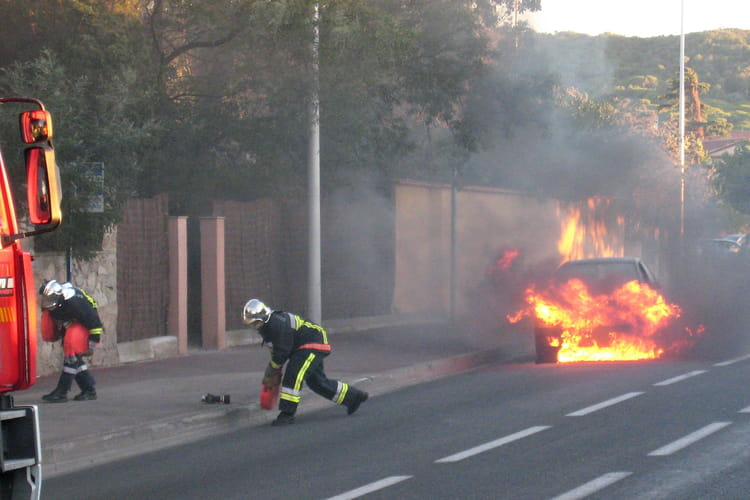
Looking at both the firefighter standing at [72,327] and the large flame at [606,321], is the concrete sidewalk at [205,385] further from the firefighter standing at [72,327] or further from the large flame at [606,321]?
the large flame at [606,321]

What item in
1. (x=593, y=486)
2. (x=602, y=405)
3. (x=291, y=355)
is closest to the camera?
(x=593, y=486)

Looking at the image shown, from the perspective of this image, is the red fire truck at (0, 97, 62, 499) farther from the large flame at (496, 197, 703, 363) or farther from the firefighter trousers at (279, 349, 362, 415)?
the large flame at (496, 197, 703, 363)

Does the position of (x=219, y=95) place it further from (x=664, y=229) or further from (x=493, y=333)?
(x=664, y=229)

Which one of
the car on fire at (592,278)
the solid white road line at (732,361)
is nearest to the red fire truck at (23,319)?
the car on fire at (592,278)

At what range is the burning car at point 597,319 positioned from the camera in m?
15.5

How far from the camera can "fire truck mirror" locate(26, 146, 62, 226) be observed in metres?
5.32

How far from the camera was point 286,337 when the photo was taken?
10617 millimetres

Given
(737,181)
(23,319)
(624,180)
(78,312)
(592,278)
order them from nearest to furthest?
(23,319) < (78,312) < (592,278) < (624,180) < (737,181)

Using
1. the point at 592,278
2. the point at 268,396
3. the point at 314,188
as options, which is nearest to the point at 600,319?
the point at 592,278

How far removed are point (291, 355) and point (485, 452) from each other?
2863 millimetres

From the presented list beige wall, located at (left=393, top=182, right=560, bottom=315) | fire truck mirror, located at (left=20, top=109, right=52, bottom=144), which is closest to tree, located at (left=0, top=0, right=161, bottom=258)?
fire truck mirror, located at (left=20, top=109, right=52, bottom=144)

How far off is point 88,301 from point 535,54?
14.9 metres

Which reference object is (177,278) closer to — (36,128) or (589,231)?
(36,128)

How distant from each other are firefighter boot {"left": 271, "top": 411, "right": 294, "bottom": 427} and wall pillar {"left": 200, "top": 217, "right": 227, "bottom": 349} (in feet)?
20.6
